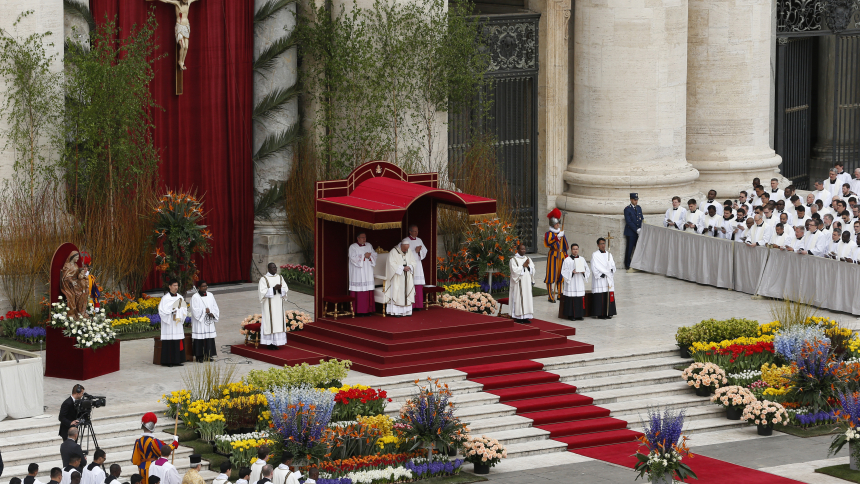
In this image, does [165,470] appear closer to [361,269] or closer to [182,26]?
[361,269]

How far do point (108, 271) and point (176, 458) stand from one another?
A: 7.87 meters

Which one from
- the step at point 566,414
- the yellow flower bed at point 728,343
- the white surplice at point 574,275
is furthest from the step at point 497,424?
the white surplice at point 574,275

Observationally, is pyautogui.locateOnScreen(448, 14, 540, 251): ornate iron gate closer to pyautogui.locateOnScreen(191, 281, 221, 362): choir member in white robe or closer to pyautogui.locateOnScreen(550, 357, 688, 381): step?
pyautogui.locateOnScreen(550, 357, 688, 381): step

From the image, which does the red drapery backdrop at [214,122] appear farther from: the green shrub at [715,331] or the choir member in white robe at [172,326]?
the green shrub at [715,331]

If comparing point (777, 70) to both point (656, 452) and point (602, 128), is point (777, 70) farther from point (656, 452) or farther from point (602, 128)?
point (656, 452)

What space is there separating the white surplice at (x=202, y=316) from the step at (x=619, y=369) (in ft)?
17.3

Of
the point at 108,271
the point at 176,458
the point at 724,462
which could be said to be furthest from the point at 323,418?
the point at 108,271

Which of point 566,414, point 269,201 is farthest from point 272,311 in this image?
point 269,201

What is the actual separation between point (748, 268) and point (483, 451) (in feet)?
37.4

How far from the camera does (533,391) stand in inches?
885

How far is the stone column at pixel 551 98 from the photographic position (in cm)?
3378

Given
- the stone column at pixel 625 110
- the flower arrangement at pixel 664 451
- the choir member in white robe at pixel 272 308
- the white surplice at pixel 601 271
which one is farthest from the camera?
the stone column at pixel 625 110

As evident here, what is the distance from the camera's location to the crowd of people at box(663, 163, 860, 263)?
91.7ft

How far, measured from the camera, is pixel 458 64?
30484 millimetres
